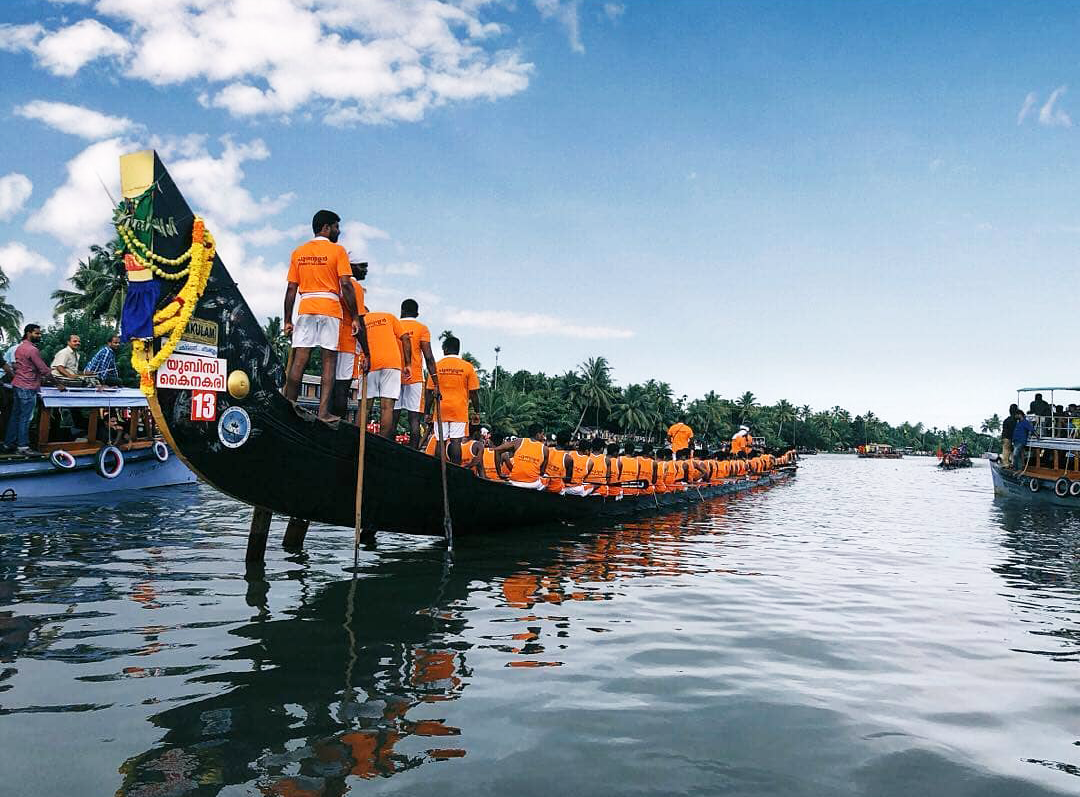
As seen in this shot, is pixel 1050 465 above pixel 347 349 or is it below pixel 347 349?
below

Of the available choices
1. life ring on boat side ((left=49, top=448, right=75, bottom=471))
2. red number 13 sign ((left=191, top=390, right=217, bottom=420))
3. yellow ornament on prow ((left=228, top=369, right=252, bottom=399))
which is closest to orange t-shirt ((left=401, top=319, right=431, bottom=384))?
yellow ornament on prow ((left=228, top=369, right=252, bottom=399))

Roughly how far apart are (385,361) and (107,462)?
873 centimetres

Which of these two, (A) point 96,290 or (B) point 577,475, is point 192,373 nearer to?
(B) point 577,475

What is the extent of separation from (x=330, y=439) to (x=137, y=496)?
31.7 ft

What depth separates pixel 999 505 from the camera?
73.6ft

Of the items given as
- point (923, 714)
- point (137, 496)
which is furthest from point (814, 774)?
point (137, 496)

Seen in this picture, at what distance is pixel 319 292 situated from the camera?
7.11 metres

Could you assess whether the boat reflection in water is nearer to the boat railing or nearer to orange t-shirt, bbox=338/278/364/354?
orange t-shirt, bbox=338/278/364/354

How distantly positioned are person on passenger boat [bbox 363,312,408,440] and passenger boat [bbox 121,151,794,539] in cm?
121

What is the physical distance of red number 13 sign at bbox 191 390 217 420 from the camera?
6461 millimetres

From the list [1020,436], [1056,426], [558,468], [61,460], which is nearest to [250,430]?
[558,468]

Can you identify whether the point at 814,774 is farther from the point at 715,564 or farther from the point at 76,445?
the point at 76,445

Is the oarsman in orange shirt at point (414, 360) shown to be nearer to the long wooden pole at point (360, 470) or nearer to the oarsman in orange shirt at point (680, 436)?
the long wooden pole at point (360, 470)

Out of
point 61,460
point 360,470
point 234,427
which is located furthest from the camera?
point 61,460
